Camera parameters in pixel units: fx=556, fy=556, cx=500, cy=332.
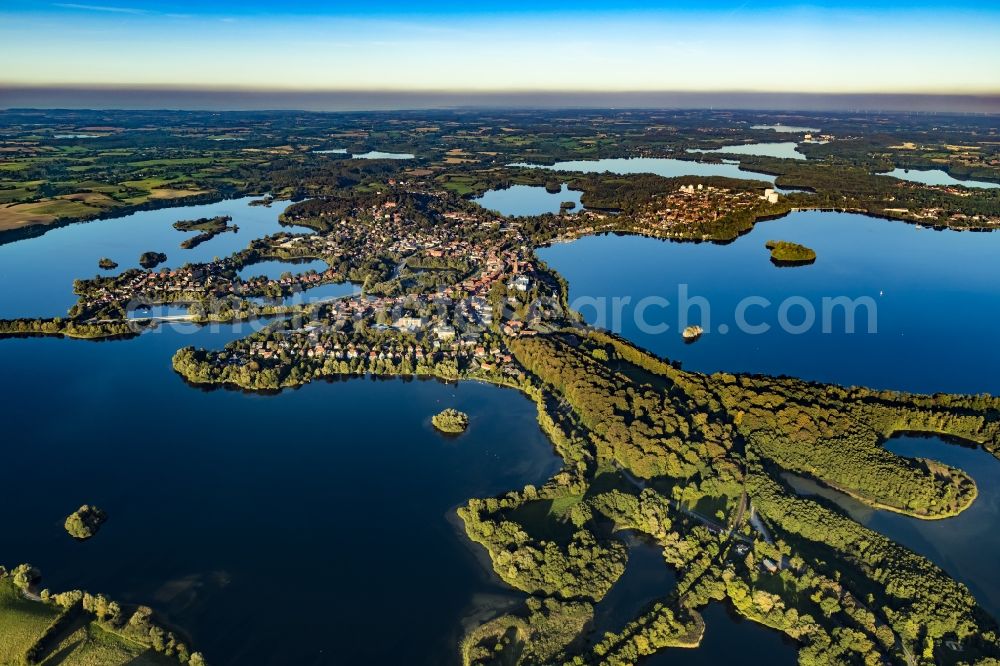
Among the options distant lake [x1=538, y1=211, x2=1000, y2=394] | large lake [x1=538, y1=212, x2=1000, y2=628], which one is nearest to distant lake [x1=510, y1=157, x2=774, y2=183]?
distant lake [x1=538, y1=211, x2=1000, y2=394]

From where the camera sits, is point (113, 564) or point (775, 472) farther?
point (775, 472)

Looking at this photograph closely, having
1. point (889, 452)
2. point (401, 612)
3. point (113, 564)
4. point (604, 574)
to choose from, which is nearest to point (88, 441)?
point (113, 564)

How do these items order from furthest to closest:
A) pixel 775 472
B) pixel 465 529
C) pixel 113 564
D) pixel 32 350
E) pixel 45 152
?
pixel 45 152
pixel 32 350
pixel 775 472
pixel 465 529
pixel 113 564

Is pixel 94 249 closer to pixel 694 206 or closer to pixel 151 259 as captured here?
pixel 151 259

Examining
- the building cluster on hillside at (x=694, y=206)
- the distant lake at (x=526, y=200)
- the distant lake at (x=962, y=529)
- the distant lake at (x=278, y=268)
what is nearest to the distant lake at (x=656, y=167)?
the distant lake at (x=526, y=200)

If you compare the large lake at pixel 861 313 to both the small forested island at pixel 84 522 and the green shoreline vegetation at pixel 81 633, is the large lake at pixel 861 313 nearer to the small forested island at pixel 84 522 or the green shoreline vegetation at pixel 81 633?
the green shoreline vegetation at pixel 81 633

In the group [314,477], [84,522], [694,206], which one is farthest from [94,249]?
[694,206]

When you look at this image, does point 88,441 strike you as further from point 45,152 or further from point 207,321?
point 45,152
